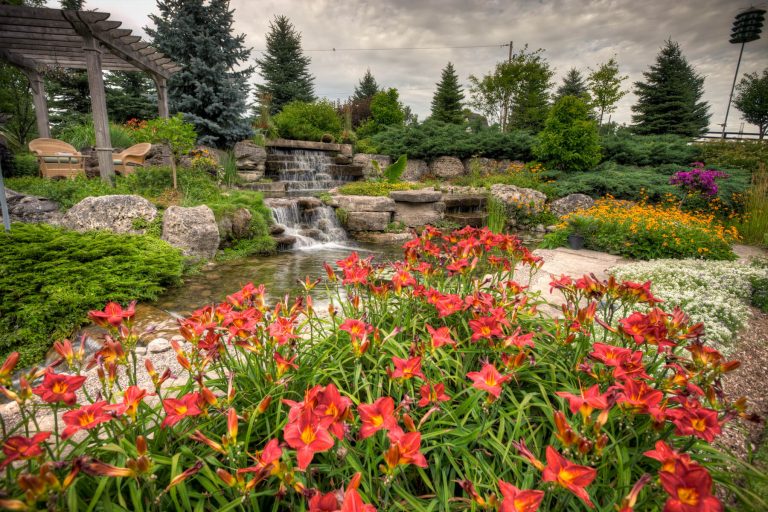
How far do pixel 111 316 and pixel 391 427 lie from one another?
985mm

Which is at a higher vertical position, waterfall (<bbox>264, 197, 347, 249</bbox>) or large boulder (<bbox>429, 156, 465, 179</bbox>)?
large boulder (<bbox>429, 156, 465, 179</bbox>)

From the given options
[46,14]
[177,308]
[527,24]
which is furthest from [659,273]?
[527,24]

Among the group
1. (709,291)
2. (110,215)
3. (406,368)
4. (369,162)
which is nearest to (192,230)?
(110,215)

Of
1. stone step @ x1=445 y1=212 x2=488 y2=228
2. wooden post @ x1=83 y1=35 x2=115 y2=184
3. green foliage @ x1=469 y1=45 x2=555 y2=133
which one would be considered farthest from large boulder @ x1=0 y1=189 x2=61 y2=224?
green foliage @ x1=469 y1=45 x2=555 y2=133

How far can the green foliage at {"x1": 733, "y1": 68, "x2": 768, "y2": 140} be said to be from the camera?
2368cm

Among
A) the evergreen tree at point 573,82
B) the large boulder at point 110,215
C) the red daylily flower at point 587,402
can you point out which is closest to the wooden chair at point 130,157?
the large boulder at point 110,215

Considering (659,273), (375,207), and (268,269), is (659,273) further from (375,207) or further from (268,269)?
(375,207)

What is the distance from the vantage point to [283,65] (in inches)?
904

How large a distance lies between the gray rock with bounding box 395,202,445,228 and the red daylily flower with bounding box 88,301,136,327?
885cm

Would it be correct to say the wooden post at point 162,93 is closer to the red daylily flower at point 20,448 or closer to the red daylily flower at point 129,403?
the red daylily flower at point 129,403

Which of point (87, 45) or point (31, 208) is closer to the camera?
point (31, 208)

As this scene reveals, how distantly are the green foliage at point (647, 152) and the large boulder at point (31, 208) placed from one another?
15.9m

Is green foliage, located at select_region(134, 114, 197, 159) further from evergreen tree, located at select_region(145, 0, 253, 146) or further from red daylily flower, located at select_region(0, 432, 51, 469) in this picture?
red daylily flower, located at select_region(0, 432, 51, 469)

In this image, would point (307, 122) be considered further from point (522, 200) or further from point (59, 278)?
point (59, 278)
